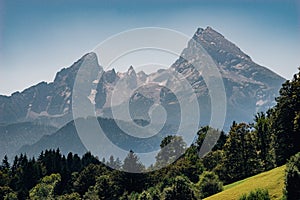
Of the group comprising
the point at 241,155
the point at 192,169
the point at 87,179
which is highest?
the point at 87,179

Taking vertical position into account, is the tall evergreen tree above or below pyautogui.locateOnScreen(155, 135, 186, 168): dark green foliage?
below

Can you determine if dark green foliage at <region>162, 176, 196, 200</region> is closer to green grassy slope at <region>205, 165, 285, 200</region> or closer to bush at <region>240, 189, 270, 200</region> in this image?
green grassy slope at <region>205, 165, 285, 200</region>

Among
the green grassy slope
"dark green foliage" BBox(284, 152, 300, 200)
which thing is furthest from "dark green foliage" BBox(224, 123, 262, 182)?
"dark green foliage" BBox(284, 152, 300, 200)

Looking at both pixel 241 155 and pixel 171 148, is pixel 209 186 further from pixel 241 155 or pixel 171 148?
pixel 171 148

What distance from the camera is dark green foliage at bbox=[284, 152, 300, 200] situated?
40406 mm

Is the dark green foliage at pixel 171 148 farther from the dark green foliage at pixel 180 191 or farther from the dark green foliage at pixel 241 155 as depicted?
the dark green foliage at pixel 180 191

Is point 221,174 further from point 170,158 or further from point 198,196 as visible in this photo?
point 170,158

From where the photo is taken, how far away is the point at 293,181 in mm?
40625

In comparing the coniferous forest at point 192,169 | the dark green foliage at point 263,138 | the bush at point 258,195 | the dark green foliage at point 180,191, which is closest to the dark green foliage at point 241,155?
the coniferous forest at point 192,169

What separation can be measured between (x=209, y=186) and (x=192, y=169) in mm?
19394

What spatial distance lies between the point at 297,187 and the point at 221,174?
1651 inches

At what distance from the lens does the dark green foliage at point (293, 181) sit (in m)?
40.4

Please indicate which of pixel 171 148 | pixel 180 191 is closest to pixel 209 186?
pixel 180 191

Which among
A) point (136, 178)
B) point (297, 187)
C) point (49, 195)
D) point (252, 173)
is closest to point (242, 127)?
point (252, 173)
